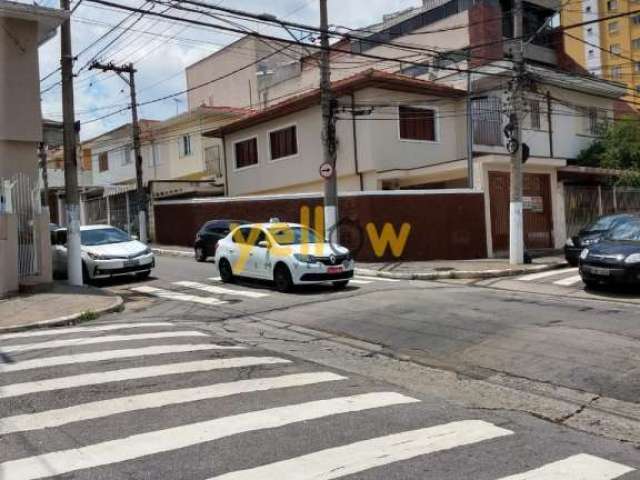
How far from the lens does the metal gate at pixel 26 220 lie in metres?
14.3

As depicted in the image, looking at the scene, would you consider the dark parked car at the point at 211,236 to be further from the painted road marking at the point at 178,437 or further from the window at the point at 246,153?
the painted road marking at the point at 178,437

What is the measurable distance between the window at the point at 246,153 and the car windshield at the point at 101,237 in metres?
12.6

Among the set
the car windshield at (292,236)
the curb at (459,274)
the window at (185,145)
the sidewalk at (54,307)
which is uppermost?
the window at (185,145)

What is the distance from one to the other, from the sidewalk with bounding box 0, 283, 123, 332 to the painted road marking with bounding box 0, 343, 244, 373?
9.93ft

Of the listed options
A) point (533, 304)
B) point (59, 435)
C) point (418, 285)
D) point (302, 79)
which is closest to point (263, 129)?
point (302, 79)

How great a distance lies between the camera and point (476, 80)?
27.5 meters

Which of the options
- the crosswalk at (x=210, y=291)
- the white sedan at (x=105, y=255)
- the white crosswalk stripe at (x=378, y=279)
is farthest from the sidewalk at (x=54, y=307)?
the white crosswalk stripe at (x=378, y=279)

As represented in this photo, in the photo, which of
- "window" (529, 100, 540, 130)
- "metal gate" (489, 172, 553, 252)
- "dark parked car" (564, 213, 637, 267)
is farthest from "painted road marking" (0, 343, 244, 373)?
"window" (529, 100, 540, 130)

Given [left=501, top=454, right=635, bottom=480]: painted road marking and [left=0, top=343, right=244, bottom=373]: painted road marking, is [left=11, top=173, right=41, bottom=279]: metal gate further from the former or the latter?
[left=501, top=454, right=635, bottom=480]: painted road marking

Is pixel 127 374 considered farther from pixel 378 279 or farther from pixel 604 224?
pixel 604 224

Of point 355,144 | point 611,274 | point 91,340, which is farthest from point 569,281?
point 91,340

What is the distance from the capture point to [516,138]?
18.2m

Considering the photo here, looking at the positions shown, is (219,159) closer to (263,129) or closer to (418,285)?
(263,129)

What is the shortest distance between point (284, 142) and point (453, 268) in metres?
12.3
